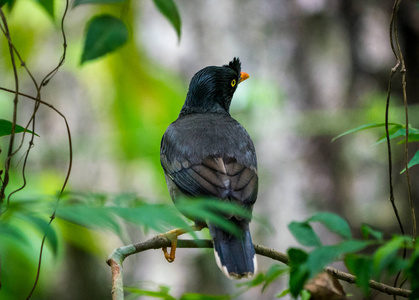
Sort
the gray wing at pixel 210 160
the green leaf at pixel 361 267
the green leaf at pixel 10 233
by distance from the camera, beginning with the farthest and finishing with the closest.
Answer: the gray wing at pixel 210 160, the green leaf at pixel 361 267, the green leaf at pixel 10 233

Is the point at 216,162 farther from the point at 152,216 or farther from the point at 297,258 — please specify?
the point at 152,216

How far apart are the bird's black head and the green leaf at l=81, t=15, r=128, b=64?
5.65 ft

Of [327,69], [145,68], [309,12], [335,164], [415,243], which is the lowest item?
[415,243]

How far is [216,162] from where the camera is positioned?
10.2 feet

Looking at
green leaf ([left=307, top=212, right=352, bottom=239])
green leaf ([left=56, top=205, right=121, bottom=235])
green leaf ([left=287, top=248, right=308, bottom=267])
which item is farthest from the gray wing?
green leaf ([left=56, top=205, right=121, bottom=235])

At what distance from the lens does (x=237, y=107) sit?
5707 mm

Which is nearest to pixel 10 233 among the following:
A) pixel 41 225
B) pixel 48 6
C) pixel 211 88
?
pixel 41 225

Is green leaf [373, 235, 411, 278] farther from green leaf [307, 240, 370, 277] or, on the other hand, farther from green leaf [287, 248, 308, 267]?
green leaf [287, 248, 308, 267]

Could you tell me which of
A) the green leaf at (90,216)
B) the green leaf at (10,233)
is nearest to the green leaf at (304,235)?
the green leaf at (90,216)

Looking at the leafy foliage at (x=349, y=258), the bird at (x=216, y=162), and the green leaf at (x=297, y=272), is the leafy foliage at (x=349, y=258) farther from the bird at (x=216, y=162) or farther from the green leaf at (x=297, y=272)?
the bird at (x=216, y=162)

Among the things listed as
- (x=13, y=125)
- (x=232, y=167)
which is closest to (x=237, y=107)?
(x=232, y=167)

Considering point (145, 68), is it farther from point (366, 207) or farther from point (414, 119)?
point (366, 207)

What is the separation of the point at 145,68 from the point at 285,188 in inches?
94.3

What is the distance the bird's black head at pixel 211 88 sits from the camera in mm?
3977
